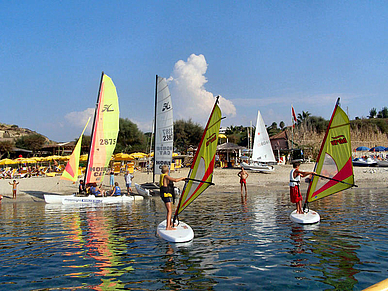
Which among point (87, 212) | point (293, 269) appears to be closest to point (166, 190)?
point (293, 269)

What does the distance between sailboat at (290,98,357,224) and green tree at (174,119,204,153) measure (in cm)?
4667

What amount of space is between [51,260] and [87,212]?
8458 mm

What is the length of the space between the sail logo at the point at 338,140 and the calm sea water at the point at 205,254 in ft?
8.88

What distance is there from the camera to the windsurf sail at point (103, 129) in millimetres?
20953

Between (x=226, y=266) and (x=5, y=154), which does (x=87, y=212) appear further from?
(x=5, y=154)

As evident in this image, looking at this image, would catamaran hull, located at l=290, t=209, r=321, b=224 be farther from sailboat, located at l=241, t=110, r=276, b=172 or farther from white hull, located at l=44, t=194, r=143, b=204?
sailboat, located at l=241, t=110, r=276, b=172

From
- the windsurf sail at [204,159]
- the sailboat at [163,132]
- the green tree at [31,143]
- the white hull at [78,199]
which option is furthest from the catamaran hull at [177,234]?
the green tree at [31,143]

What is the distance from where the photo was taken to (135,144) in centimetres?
6481

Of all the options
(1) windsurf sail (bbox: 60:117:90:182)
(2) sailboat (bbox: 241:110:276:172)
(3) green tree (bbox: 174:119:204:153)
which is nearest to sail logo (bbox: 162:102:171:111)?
(1) windsurf sail (bbox: 60:117:90:182)

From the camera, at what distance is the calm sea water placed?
604cm

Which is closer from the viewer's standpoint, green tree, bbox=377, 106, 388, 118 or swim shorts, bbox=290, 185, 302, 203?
swim shorts, bbox=290, 185, 302, 203

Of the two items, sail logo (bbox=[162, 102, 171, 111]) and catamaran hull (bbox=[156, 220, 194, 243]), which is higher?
sail logo (bbox=[162, 102, 171, 111])

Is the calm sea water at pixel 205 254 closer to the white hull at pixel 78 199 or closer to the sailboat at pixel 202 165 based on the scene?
the sailboat at pixel 202 165

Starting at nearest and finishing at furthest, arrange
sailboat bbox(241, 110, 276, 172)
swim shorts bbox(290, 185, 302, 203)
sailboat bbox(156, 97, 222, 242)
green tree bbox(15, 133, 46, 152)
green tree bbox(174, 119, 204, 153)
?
sailboat bbox(156, 97, 222, 242)
swim shorts bbox(290, 185, 302, 203)
sailboat bbox(241, 110, 276, 172)
green tree bbox(174, 119, 204, 153)
green tree bbox(15, 133, 46, 152)
